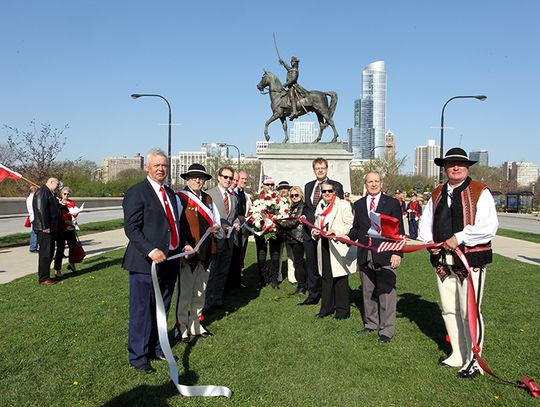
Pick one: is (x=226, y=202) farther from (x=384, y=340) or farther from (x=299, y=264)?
(x=384, y=340)

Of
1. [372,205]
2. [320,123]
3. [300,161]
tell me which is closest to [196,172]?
[372,205]

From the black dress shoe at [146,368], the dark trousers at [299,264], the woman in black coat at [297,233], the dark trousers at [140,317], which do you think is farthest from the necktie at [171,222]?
the dark trousers at [299,264]

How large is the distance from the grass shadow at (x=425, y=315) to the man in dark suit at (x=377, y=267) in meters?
0.63

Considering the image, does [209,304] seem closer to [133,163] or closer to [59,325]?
[59,325]

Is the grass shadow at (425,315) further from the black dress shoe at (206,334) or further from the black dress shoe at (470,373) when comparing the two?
the black dress shoe at (206,334)

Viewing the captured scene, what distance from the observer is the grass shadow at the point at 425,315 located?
234 inches

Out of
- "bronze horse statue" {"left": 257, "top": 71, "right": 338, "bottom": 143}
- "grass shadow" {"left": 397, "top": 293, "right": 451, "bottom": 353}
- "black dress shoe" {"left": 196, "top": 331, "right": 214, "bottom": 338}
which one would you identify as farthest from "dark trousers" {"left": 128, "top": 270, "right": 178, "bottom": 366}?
"bronze horse statue" {"left": 257, "top": 71, "right": 338, "bottom": 143}

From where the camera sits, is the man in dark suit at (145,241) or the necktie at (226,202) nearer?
the man in dark suit at (145,241)

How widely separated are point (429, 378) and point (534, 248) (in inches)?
556

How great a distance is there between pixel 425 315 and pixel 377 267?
5.87 feet

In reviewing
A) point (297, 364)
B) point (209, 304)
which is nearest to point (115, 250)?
point (209, 304)

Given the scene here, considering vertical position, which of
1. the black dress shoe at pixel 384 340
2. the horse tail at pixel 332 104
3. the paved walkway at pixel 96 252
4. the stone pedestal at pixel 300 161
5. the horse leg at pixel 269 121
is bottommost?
the paved walkway at pixel 96 252

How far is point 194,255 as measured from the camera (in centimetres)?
567

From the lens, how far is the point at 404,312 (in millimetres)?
7223
